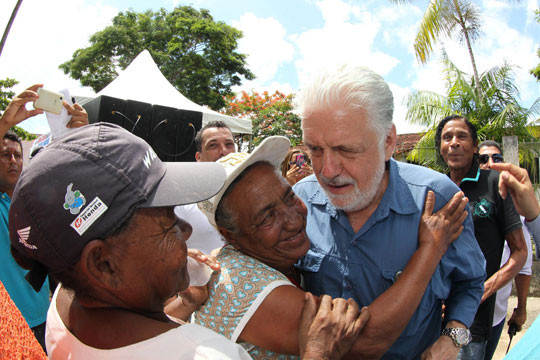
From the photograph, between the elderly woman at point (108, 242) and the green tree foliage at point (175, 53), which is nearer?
the elderly woman at point (108, 242)

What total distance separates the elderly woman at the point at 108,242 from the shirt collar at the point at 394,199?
102cm

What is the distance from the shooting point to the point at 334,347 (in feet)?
4.39

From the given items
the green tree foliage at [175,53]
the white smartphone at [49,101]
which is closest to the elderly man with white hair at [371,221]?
the white smartphone at [49,101]

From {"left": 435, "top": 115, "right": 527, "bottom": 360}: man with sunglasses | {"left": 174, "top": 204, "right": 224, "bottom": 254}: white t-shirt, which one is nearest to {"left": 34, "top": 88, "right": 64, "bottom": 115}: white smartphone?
{"left": 174, "top": 204, "right": 224, "bottom": 254}: white t-shirt

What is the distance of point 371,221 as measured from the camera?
73.8 inches

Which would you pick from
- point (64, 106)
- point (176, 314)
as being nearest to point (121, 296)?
point (176, 314)

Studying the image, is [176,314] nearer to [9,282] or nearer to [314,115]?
[314,115]

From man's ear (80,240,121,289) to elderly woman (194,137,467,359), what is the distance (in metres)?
0.54

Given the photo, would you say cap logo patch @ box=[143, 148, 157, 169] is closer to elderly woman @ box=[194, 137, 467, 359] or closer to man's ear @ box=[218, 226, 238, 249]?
elderly woman @ box=[194, 137, 467, 359]

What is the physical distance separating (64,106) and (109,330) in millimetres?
2523

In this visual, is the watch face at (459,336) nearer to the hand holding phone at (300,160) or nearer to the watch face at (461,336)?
the watch face at (461,336)

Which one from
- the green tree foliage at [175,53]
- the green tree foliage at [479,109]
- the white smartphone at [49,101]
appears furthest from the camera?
the green tree foliage at [175,53]

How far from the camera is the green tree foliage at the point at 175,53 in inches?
855

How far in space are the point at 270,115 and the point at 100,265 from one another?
1777cm
